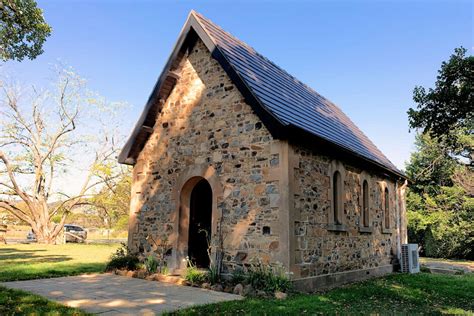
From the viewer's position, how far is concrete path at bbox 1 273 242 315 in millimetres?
6395

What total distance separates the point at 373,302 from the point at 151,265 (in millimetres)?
5807

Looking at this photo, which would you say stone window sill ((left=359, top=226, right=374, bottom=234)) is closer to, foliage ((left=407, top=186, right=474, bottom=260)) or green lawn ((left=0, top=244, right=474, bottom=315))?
green lawn ((left=0, top=244, right=474, bottom=315))

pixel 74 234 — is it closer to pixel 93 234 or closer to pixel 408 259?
pixel 93 234

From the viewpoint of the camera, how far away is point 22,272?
34.3 feet

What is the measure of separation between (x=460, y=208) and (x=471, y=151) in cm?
381

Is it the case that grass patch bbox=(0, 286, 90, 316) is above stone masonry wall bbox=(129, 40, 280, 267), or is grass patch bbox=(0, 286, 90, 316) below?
below

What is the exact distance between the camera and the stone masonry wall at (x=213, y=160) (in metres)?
8.88

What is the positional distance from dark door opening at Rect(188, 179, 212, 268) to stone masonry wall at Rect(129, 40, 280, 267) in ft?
2.50

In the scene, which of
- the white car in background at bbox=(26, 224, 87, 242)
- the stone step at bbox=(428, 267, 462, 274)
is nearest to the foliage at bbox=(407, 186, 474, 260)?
the stone step at bbox=(428, 267, 462, 274)

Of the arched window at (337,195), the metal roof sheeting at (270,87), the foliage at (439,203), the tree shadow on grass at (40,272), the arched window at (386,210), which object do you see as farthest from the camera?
the foliage at (439,203)

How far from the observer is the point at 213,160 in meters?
10.1

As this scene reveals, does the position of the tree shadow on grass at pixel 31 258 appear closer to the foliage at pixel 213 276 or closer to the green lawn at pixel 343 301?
the green lawn at pixel 343 301

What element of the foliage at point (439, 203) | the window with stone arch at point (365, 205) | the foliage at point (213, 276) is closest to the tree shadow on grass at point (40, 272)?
the foliage at point (213, 276)

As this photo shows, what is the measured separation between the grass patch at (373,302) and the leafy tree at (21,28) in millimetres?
6536
